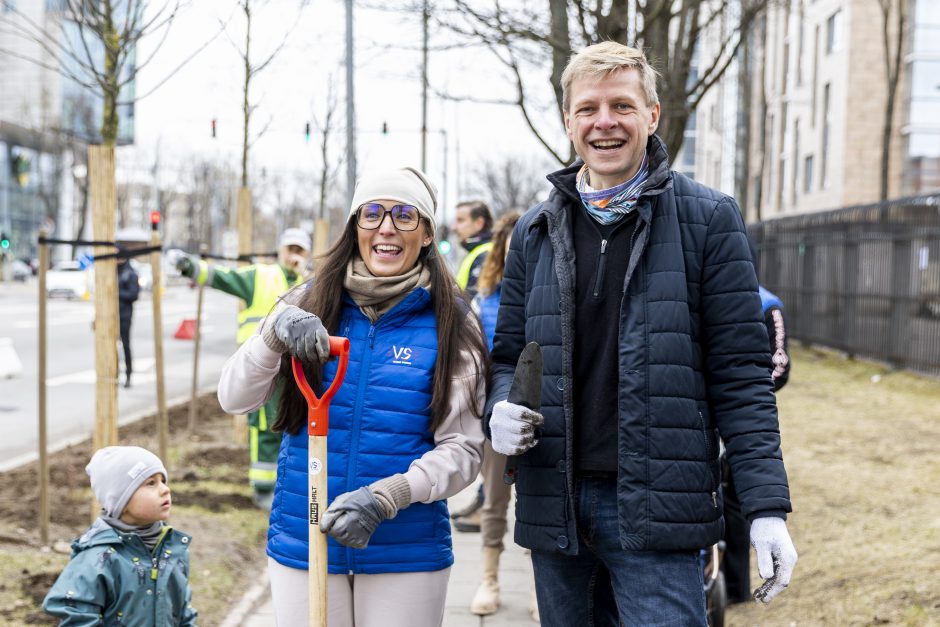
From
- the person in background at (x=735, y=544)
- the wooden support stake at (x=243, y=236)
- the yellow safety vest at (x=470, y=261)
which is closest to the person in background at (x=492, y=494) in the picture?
the yellow safety vest at (x=470, y=261)

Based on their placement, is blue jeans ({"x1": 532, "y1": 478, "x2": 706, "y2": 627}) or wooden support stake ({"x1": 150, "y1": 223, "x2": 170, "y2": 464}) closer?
blue jeans ({"x1": 532, "y1": 478, "x2": 706, "y2": 627})

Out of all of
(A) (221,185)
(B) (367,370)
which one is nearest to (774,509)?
(B) (367,370)

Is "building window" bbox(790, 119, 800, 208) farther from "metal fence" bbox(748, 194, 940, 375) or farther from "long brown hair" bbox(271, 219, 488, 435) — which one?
"long brown hair" bbox(271, 219, 488, 435)

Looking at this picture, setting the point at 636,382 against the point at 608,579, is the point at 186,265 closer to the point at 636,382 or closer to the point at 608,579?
the point at 608,579

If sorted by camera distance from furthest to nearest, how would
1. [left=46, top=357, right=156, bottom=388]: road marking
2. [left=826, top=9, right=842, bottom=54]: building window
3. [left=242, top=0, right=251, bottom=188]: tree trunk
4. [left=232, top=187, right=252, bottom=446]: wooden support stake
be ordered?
[left=826, top=9, right=842, bottom=54]: building window → [left=46, top=357, right=156, bottom=388]: road marking → [left=242, top=0, right=251, bottom=188]: tree trunk → [left=232, top=187, right=252, bottom=446]: wooden support stake

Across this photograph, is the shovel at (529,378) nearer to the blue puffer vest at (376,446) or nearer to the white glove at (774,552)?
the blue puffer vest at (376,446)

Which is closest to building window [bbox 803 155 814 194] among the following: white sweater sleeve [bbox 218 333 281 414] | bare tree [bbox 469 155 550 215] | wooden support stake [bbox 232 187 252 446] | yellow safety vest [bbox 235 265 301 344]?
bare tree [bbox 469 155 550 215]

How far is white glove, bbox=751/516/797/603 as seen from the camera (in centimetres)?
238

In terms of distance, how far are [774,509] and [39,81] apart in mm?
65406

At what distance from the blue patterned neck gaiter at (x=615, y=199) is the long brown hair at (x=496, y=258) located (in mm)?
2999

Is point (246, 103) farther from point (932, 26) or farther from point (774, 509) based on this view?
point (932, 26)

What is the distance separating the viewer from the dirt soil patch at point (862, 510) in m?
4.77

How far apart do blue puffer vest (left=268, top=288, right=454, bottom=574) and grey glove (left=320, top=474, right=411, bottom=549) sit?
117 mm

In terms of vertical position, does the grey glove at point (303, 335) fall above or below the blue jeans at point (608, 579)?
above
